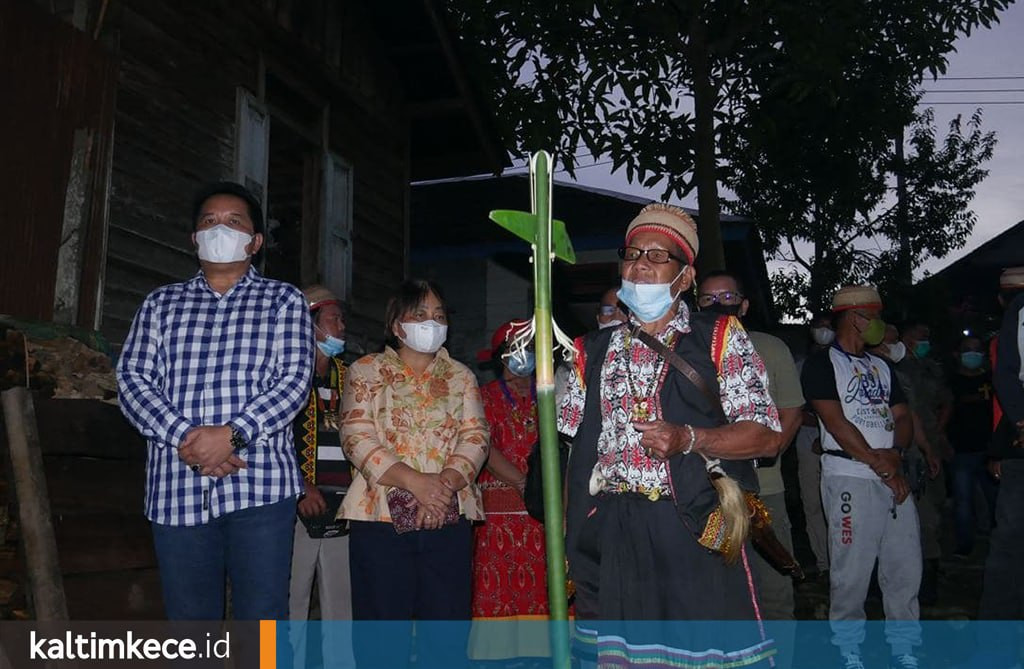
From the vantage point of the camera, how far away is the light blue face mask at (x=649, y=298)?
3162 millimetres

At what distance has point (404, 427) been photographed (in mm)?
4297

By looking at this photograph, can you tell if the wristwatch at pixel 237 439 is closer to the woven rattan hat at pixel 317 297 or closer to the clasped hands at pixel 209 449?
the clasped hands at pixel 209 449

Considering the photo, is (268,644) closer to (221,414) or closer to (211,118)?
(221,414)

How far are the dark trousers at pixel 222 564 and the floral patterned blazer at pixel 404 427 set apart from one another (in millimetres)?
620


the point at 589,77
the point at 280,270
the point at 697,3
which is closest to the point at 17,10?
the point at 280,270

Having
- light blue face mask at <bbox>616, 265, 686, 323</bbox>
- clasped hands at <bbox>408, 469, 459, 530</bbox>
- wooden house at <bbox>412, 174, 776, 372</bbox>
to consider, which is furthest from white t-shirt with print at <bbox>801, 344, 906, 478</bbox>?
wooden house at <bbox>412, 174, 776, 372</bbox>

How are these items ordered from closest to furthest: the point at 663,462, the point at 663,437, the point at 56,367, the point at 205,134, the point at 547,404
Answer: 1. the point at 547,404
2. the point at 663,437
3. the point at 663,462
4. the point at 56,367
5. the point at 205,134

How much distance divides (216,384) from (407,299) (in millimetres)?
1078

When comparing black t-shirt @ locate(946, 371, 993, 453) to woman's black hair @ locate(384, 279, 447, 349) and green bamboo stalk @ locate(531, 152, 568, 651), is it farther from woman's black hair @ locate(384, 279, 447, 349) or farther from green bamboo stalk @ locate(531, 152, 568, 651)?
green bamboo stalk @ locate(531, 152, 568, 651)

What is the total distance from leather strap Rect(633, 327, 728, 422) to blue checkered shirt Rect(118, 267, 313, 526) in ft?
4.70

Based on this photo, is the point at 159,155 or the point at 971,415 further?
the point at 971,415

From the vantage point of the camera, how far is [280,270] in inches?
488

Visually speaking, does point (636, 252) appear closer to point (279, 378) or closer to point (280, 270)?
point (279, 378)

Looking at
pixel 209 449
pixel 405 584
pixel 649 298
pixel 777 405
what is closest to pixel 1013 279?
pixel 777 405
